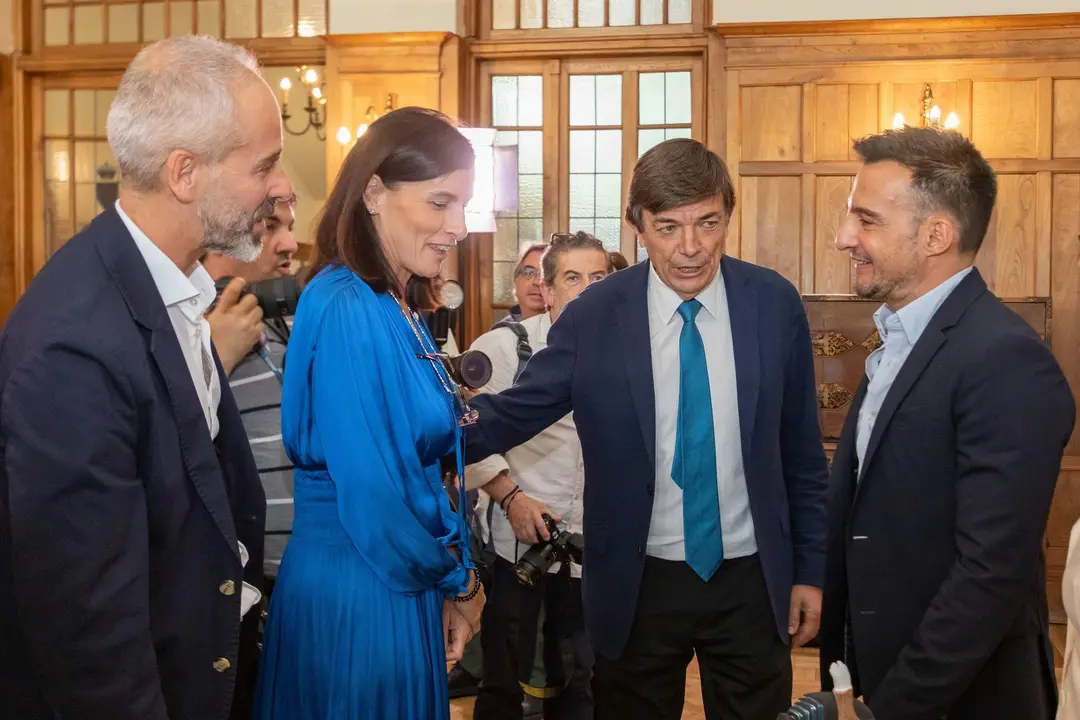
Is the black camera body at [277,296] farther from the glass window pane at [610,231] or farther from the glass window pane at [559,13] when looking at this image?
the glass window pane at [559,13]

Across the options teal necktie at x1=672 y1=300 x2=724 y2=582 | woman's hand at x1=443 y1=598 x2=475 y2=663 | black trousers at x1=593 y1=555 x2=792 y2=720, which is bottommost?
black trousers at x1=593 y1=555 x2=792 y2=720

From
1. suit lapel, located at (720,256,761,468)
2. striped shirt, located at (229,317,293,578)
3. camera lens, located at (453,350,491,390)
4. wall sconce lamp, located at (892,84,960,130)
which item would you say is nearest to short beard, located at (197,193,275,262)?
camera lens, located at (453,350,491,390)

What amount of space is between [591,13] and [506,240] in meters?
1.56

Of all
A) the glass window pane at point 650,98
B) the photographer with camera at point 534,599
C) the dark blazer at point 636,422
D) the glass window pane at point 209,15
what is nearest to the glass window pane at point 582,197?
the glass window pane at point 650,98

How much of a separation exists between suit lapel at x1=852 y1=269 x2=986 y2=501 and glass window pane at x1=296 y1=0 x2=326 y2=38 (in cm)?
556

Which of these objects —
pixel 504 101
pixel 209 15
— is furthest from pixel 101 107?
pixel 504 101

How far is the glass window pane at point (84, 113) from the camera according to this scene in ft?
23.4

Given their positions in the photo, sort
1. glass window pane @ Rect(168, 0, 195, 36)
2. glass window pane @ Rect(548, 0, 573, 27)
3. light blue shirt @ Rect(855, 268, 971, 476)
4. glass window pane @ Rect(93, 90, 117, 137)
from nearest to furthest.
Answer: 1. light blue shirt @ Rect(855, 268, 971, 476)
2. glass window pane @ Rect(548, 0, 573, 27)
3. glass window pane @ Rect(168, 0, 195, 36)
4. glass window pane @ Rect(93, 90, 117, 137)

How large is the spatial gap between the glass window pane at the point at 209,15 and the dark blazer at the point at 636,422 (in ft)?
17.7

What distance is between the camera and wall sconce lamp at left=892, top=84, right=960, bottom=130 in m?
5.81

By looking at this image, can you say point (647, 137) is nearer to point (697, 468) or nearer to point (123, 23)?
point (123, 23)

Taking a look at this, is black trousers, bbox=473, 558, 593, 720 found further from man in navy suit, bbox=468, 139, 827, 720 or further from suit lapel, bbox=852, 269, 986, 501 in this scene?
suit lapel, bbox=852, 269, 986, 501

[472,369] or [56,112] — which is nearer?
[472,369]

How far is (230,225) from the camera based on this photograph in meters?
1.51
